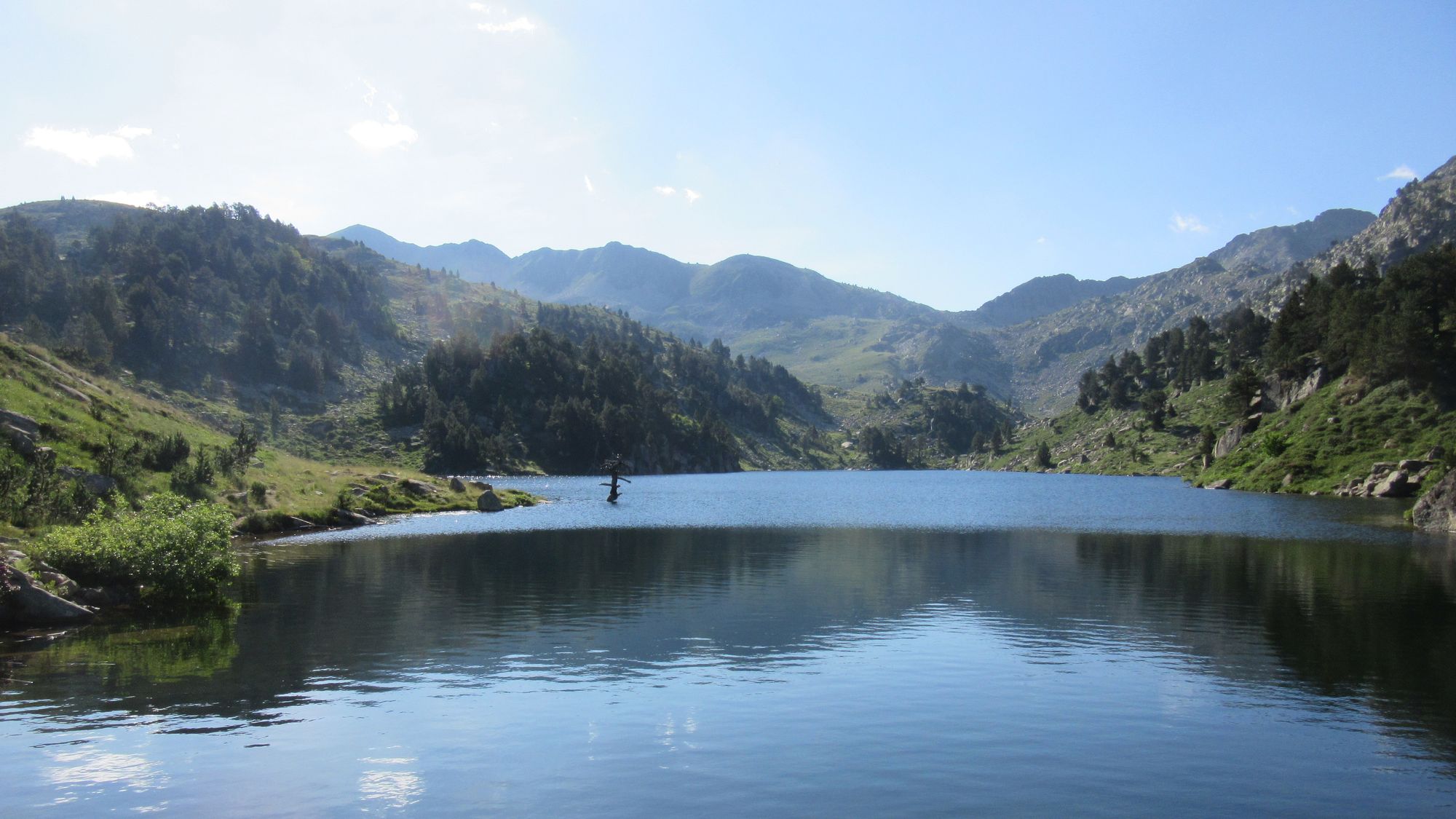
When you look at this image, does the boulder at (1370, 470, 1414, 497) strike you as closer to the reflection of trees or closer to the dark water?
the reflection of trees

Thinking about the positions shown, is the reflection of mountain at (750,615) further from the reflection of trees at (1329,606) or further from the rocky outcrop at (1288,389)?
the rocky outcrop at (1288,389)

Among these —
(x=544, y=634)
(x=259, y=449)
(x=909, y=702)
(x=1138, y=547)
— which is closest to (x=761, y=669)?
(x=909, y=702)

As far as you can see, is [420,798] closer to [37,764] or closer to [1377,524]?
[37,764]

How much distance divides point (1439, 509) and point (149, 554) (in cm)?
9399

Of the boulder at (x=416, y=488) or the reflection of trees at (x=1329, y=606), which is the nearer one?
the reflection of trees at (x=1329, y=606)

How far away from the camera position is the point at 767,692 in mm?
28328

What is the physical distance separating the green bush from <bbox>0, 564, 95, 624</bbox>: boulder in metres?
3.56

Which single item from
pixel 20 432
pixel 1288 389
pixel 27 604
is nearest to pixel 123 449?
pixel 20 432

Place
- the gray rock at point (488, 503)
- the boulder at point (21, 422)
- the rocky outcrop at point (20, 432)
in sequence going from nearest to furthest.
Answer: the rocky outcrop at point (20, 432) → the boulder at point (21, 422) → the gray rock at point (488, 503)

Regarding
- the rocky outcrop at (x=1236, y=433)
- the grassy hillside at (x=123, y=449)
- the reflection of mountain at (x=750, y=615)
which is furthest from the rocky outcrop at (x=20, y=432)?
the rocky outcrop at (x=1236, y=433)

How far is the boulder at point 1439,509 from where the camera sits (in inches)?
2840

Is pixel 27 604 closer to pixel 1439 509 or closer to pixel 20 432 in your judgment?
pixel 20 432

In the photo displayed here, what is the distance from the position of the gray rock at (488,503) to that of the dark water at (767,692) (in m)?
52.0

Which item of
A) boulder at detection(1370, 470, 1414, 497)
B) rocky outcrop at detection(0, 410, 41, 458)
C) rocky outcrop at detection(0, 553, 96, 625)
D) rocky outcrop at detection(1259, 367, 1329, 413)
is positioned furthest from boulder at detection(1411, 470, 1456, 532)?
rocky outcrop at detection(0, 410, 41, 458)
